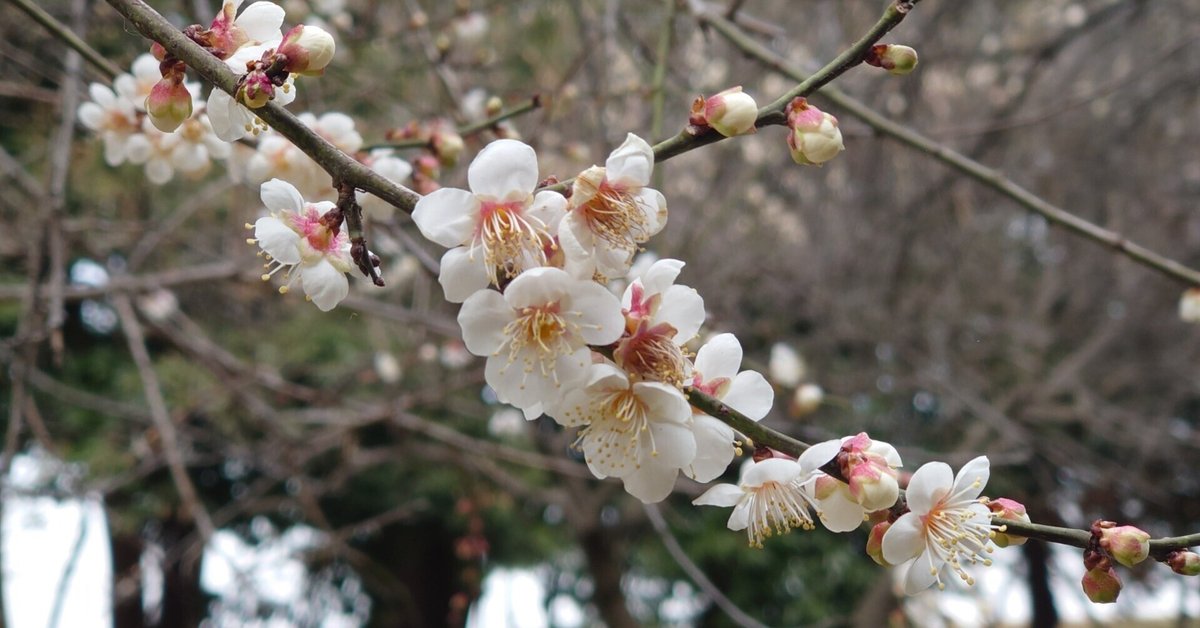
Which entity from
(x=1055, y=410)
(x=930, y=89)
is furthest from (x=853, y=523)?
(x=930, y=89)

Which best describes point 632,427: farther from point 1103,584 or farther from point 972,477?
point 1103,584

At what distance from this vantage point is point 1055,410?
4.25 m

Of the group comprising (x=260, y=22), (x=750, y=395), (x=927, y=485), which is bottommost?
(x=927, y=485)

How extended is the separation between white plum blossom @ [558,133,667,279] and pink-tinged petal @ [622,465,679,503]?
19 cm

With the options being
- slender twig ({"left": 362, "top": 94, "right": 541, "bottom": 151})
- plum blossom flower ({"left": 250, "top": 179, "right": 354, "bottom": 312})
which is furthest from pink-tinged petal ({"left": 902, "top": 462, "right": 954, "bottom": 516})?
slender twig ({"left": 362, "top": 94, "right": 541, "bottom": 151})

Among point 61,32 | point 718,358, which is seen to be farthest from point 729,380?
point 61,32

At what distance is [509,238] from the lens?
742mm

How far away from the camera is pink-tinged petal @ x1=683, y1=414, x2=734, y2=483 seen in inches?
30.9

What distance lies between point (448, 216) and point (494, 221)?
4 cm

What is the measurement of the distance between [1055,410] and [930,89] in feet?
6.12

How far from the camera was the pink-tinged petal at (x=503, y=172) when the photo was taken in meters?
0.75

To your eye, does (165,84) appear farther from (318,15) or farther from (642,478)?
(318,15)

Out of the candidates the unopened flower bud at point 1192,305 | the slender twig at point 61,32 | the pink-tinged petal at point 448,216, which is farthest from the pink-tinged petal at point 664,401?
the unopened flower bud at point 1192,305

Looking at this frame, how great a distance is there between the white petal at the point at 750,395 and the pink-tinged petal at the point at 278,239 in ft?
1.45
